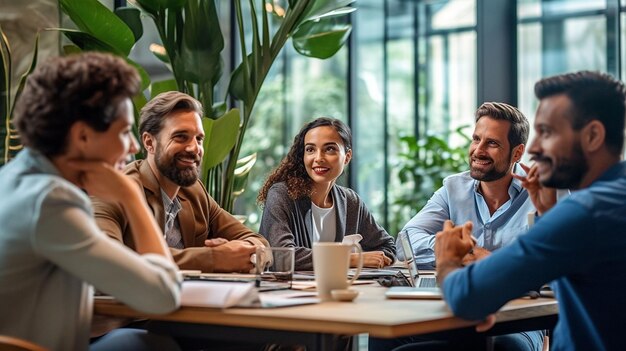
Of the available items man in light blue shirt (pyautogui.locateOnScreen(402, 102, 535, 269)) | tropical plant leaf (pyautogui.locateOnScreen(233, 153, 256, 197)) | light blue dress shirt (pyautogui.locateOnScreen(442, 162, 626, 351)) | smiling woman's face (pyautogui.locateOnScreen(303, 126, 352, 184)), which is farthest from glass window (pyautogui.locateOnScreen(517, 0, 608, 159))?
light blue dress shirt (pyautogui.locateOnScreen(442, 162, 626, 351))

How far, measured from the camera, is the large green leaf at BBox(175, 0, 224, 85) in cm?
453

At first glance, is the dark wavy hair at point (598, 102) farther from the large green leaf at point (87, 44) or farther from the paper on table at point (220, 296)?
the large green leaf at point (87, 44)

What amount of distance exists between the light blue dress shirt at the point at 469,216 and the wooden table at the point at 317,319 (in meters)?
1.21

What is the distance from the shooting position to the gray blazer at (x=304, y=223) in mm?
3658

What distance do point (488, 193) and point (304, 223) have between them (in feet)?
2.33

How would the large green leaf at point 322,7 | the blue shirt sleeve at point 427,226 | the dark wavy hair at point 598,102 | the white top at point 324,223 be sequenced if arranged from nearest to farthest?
the dark wavy hair at point 598,102, the blue shirt sleeve at point 427,226, the white top at point 324,223, the large green leaf at point 322,7

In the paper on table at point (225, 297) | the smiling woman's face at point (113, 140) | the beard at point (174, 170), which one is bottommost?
the paper on table at point (225, 297)

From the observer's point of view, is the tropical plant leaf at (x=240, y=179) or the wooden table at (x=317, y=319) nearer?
the wooden table at (x=317, y=319)

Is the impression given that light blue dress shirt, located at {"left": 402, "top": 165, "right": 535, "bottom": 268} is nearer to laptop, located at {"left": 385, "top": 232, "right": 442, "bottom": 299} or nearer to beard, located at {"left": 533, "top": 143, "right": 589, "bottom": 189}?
laptop, located at {"left": 385, "top": 232, "right": 442, "bottom": 299}

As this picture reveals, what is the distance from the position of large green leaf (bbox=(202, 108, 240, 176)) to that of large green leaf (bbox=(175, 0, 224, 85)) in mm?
293

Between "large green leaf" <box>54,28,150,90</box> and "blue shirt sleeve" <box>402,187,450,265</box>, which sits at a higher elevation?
"large green leaf" <box>54,28,150,90</box>

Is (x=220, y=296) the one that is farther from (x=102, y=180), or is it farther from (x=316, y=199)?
(x=316, y=199)

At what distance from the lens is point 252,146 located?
8188 mm

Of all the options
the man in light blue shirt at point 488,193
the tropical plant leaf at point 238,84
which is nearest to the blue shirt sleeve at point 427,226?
the man in light blue shirt at point 488,193
